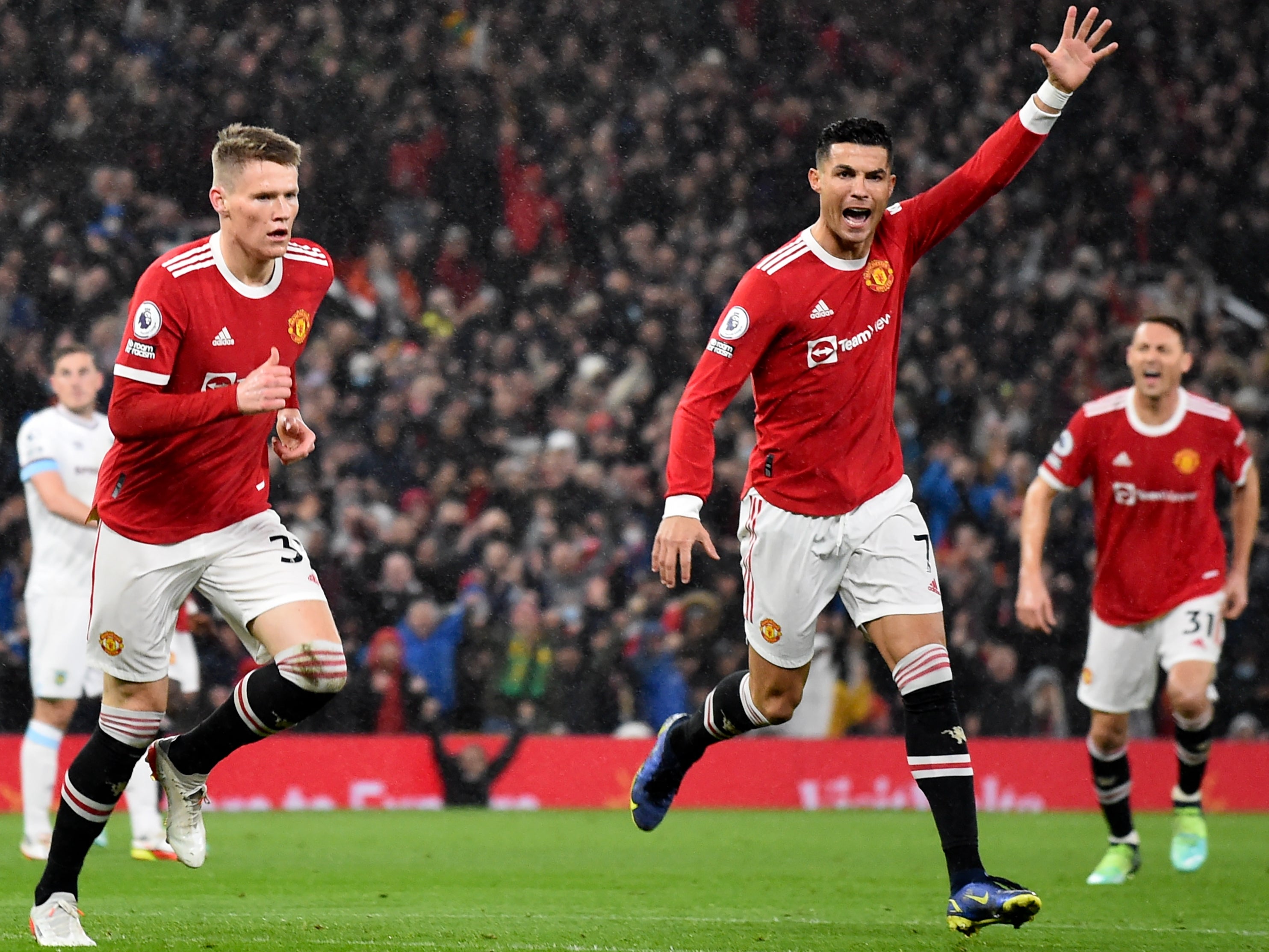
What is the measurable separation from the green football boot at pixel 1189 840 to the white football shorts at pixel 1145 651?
2.21 feet

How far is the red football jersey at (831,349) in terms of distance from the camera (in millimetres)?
5461

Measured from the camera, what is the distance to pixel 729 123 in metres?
15.4

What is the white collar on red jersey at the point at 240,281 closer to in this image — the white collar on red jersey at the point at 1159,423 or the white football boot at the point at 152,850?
the white football boot at the point at 152,850

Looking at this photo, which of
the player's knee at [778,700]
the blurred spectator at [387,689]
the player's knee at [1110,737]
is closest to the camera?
the player's knee at [778,700]

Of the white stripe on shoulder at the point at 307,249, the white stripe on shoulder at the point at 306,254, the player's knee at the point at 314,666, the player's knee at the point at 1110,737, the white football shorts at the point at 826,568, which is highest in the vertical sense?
the white stripe on shoulder at the point at 307,249

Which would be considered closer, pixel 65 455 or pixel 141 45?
pixel 65 455

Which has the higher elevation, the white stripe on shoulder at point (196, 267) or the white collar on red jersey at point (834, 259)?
the white collar on red jersey at point (834, 259)

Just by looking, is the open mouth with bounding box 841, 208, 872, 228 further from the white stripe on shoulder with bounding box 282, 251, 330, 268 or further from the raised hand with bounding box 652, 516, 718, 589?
the white stripe on shoulder with bounding box 282, 251, 330, 268

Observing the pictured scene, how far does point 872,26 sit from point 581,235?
4012 mm

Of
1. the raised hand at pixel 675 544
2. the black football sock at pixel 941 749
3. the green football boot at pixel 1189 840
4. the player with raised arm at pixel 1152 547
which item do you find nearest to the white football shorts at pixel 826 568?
the black football sock at pixel 941 749

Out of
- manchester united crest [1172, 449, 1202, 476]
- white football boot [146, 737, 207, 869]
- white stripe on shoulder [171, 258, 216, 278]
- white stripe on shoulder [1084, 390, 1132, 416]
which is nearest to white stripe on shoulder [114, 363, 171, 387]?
white stripe on shoulder [171, 258, 216, 278]

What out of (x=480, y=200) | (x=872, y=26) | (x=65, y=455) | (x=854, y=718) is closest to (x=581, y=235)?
(x=480, y=200)

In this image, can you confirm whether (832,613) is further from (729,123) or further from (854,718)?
(729,123)

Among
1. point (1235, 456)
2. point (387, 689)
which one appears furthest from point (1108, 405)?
point (387, 689)
